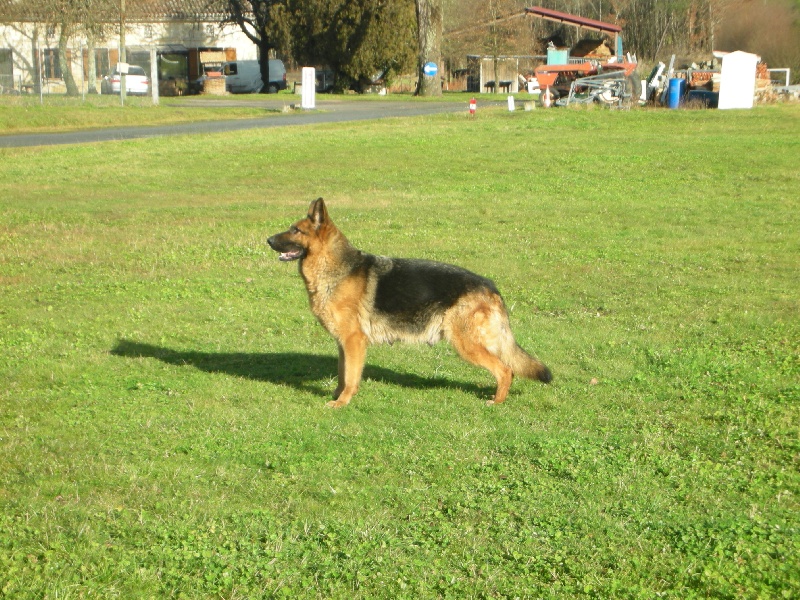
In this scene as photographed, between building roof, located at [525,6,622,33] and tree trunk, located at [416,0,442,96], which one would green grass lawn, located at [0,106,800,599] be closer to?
tree trunk, located at [416,0,442,96]

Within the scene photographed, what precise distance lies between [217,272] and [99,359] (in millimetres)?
3962

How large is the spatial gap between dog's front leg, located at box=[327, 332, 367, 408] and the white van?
55685 millimetres

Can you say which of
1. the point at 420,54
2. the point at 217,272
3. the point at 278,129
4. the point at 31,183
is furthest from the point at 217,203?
the point at 420,54

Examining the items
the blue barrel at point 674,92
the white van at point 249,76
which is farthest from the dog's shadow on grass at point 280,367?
the white van at point 249,76

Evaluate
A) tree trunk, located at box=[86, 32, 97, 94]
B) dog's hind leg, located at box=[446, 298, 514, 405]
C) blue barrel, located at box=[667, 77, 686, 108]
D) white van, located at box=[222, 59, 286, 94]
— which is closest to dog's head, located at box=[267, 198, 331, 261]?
dog's hind leg, located at box=[446, 298, 514, 405]

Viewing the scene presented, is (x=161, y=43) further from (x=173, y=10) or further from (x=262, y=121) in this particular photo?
(x=262, y=121)

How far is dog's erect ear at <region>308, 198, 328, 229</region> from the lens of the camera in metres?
7.18

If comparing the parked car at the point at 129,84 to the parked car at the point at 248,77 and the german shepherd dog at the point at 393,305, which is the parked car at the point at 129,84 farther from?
the german shepherd dog at the point at 393,305

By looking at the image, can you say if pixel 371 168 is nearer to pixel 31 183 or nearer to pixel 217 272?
pixel 31 183

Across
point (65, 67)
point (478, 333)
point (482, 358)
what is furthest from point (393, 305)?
point (65, 67)

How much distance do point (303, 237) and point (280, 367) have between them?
59.4 inches

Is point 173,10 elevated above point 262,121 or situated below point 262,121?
above

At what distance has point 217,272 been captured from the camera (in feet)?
39.8

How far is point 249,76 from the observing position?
6050 cm
